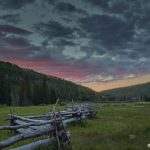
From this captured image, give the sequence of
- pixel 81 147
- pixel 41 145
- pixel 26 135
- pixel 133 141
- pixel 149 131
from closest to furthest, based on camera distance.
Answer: pixel 26 135 → pixel 41 145 → pixel 81 147 → pixel 133 141 → pixel 149 131

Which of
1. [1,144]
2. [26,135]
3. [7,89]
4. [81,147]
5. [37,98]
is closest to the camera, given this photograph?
[1,144]

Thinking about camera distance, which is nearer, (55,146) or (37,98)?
(55,146)

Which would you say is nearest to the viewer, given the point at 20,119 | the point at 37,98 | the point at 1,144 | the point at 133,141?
the point at 1,144

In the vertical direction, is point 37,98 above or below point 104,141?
above

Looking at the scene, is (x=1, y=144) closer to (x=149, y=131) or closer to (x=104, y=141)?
(x=104, y=141)

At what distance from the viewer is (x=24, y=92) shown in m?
123

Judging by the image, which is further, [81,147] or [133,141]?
[133,141]

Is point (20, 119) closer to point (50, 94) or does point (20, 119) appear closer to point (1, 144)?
point (1, 144)

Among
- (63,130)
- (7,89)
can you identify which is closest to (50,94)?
(7,89)

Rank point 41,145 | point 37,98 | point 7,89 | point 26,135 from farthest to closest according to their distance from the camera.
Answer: point 37,98 → point 7,89 → point 41,145 → point 26,135

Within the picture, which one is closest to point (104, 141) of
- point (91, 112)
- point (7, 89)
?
point (91, 112)

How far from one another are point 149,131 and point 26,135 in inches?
370

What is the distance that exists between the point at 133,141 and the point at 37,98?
104320 mm

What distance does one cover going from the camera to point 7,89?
104375mm
